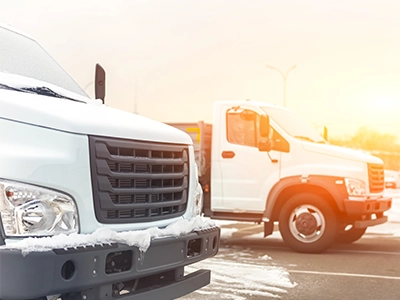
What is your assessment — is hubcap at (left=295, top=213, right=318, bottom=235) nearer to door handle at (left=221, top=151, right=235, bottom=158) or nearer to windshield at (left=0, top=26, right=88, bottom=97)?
door handle at (left=221, top=151, right=235, bottom=158)

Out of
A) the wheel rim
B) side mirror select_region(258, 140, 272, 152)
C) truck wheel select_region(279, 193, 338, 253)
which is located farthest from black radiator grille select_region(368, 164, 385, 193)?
side mirror select_region(258, 140, 272, 152)

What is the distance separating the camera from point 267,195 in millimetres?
10500

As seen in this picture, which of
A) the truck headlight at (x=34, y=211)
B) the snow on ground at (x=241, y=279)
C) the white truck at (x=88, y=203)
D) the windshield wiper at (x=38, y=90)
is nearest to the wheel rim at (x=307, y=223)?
the snow on ground at (x=241, y=279)

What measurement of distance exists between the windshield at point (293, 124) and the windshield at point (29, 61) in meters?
5.19

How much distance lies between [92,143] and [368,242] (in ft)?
30.3

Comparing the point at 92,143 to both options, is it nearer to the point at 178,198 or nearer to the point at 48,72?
the point at 178,198

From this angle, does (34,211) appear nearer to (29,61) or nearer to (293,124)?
(29,61)

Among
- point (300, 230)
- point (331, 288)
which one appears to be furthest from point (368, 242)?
point (331, 288)

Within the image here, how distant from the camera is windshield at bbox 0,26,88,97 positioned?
17.5 feet

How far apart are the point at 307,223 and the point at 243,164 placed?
139cm

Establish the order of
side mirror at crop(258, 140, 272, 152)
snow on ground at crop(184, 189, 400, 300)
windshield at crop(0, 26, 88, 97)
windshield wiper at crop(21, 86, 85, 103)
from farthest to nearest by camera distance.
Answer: side mirror at crop(258, 140, 272, 152), snow on ground at crop(184, 189, 400, 300), windshield at crop(0, 26, 88, 97), windshield wiper at crop(21, 86, 85, 103)

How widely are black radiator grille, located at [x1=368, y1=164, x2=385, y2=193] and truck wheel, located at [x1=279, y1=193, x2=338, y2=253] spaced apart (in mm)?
815

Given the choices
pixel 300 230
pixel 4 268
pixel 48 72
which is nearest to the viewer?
pixel 4 268

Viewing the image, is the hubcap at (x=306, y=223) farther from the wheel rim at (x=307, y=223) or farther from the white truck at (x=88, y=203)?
the white truck at (x=88, y=203)
